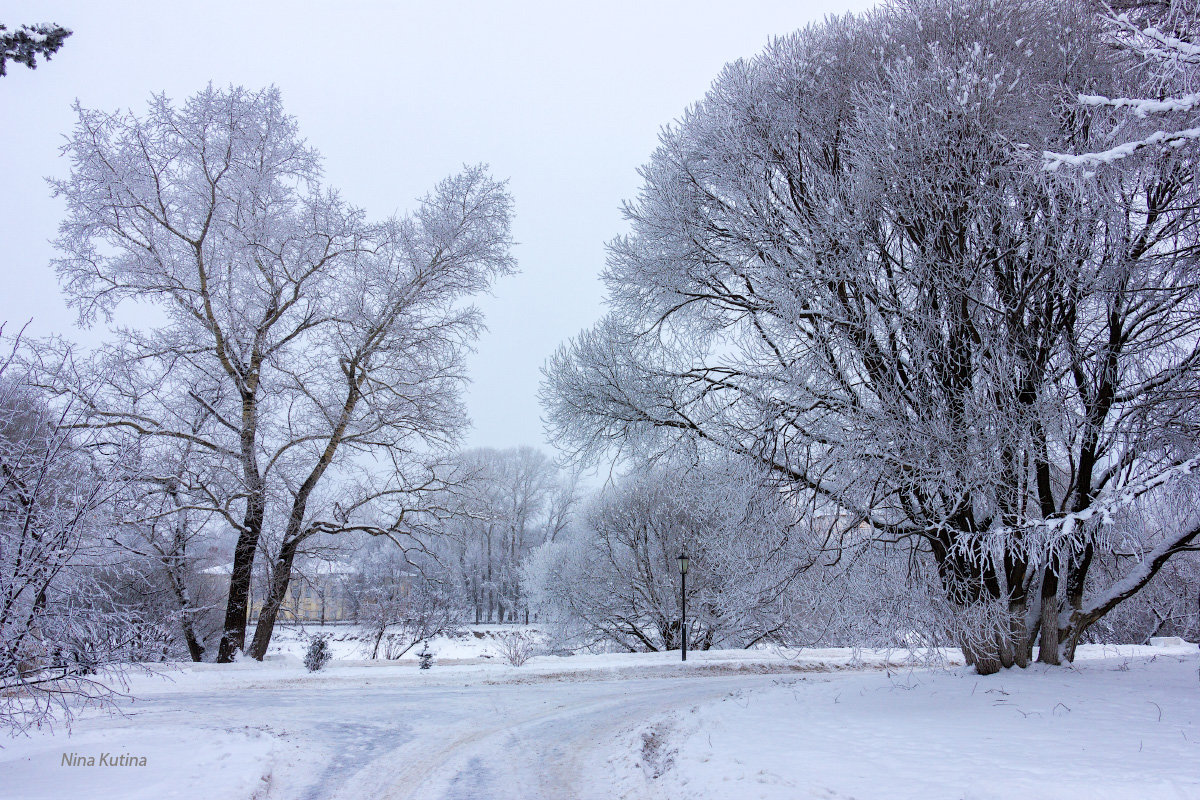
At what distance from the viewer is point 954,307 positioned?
22.9 feet

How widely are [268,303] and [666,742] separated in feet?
40.5

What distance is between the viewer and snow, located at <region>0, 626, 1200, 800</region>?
4.35 meters

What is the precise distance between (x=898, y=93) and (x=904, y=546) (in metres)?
5.72

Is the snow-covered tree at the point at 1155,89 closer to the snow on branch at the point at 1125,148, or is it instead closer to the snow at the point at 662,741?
the snow on branch at the point at 1125,148

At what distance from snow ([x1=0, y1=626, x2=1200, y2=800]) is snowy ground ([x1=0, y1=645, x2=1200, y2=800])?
22 mm

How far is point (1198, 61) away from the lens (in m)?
4.64

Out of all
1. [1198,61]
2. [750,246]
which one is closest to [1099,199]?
[1198,61]

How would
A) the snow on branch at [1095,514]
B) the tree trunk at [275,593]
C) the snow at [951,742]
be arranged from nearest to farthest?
the snow at [951,742] → the snow on branch at [1095,514] → the tree trunk at [275,593]

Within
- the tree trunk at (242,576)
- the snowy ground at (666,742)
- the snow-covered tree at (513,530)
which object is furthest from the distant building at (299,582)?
the snow-covered tree at (513,530)

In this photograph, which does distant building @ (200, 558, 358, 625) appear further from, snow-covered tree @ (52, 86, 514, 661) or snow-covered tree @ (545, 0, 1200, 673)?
snow-covered tree @ (545, 0, 1200, 673)

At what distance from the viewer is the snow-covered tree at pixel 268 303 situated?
12.6 metres

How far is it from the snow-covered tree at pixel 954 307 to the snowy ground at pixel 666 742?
1.35m

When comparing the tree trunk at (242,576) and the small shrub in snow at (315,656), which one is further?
the tree trunk at (242,576)

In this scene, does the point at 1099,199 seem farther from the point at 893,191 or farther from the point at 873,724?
the point at 873,724
